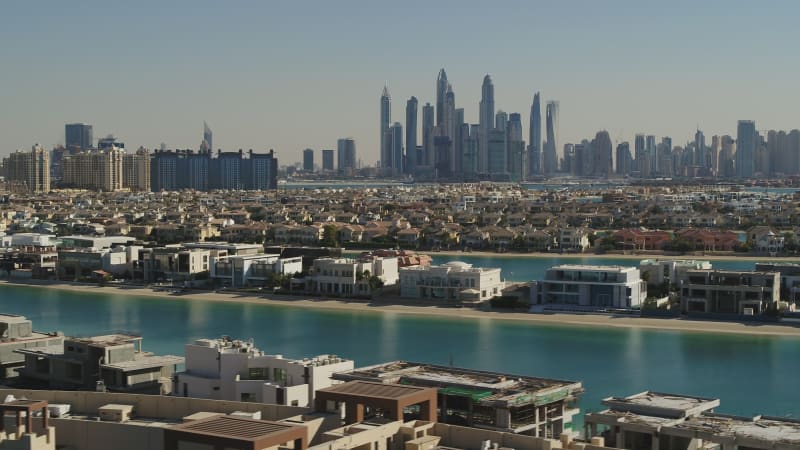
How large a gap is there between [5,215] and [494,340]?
22253 mm

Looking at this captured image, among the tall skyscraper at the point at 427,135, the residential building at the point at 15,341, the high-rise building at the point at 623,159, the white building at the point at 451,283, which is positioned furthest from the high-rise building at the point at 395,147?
the residential building at the point at 15,341

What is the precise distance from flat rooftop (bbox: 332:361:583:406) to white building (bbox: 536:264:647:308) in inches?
276

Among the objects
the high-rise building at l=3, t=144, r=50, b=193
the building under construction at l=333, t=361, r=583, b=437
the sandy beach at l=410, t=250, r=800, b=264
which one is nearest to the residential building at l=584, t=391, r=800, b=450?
the building under construction at l=333, t=361, r=583, b=437

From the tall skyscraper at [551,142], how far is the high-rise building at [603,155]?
5.03m

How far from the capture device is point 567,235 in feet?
73.8

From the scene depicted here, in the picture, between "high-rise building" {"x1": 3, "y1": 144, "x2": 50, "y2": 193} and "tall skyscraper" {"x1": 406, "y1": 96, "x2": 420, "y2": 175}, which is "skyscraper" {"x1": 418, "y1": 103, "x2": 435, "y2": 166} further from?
"high-rise building" {"x1": 3, "y1": 144, "x2": 50, "y2": 193}

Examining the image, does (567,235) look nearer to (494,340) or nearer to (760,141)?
(494,340)

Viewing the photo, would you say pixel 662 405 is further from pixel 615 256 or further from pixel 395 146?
pixel 395 146

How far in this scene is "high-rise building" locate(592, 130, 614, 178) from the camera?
9650cm

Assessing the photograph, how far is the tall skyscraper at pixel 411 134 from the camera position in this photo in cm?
9394

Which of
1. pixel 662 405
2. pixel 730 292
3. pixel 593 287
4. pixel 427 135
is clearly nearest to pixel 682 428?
pixel 662 405

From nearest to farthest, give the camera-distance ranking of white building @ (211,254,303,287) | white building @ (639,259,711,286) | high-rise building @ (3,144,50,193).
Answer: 1. white building @ (639,259,711,286)
2. white building @ (211,254,303,287)
3. high-rise building @ (3,144,50,193)

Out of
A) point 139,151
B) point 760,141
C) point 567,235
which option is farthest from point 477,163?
point 567,235

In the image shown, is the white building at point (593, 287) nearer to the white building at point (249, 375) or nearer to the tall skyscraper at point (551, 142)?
the white building at point (249, 375)
